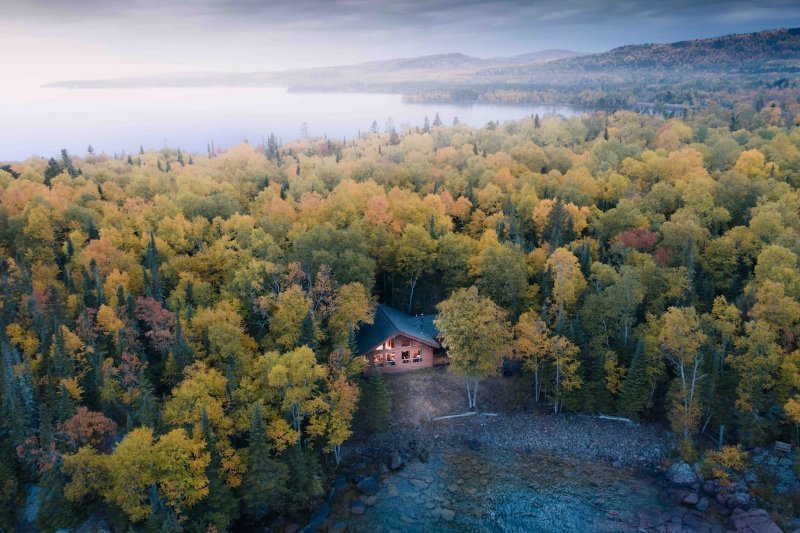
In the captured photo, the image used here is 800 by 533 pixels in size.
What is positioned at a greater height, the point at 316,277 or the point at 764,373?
the point at 316,277

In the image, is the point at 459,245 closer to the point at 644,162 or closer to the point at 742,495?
the point at 742,495

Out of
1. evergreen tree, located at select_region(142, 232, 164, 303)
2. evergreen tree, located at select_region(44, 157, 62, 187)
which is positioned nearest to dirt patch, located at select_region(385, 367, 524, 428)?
evergreen tree, located at select_region(142, 232, 164, 303)

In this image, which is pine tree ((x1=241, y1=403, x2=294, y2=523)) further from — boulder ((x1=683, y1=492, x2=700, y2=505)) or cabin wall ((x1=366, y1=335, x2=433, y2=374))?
boulder ((x1=683, y1=492, x2=700, y2=505))

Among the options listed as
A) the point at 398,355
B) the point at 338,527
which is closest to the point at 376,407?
the point at 398,355

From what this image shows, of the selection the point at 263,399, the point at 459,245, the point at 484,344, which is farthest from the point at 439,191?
the point at 263,399

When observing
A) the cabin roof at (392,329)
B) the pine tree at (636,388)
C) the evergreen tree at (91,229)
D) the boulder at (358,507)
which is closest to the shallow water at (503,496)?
the boulder at (358,507)

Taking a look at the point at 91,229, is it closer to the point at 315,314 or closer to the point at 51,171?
the point at 51,171

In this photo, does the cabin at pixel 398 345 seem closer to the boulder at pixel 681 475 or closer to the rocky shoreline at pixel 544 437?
the rocky shoreline at pixel 544 437
